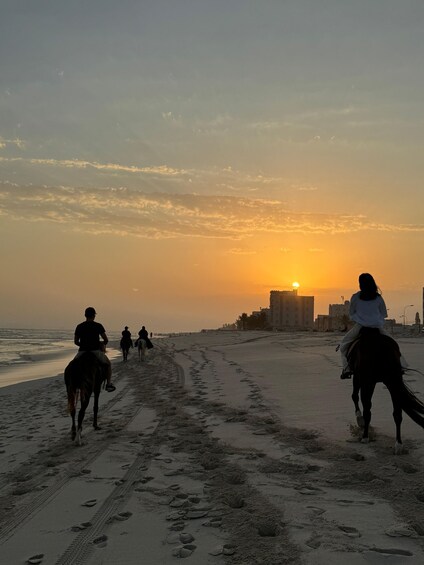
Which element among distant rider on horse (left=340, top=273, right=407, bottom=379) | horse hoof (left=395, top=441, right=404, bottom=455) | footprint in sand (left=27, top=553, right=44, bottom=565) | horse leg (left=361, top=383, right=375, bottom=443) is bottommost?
footprint in sand (left=27, top=553, right=44, bottom=565)

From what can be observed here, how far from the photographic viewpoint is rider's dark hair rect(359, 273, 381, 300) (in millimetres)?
8523

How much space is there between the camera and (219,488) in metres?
5.89

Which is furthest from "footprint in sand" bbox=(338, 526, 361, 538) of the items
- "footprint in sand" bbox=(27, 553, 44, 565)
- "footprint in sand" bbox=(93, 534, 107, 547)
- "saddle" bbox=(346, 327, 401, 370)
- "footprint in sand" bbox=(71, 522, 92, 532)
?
"saddle" bbox=(346, 327, 401, 370)

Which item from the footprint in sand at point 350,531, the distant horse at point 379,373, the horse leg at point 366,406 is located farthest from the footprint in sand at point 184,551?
the horse leg at point 366,406

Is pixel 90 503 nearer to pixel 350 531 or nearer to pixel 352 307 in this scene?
pixel 350 531

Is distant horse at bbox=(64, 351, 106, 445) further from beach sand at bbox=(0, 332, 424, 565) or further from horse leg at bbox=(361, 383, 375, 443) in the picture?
horse leg at bbox=(361, 383, 375, 443)

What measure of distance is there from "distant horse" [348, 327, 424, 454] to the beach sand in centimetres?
49

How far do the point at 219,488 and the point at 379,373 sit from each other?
334 cm

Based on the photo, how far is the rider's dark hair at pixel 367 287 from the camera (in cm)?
852

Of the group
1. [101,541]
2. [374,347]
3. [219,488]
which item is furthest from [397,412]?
[101,541]

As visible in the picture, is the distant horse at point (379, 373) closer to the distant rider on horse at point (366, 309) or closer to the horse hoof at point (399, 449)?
the distant rider on horse at point (366, 309)

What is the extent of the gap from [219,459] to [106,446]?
99.8 inches

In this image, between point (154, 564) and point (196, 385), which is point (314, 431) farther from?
point (196, 385)

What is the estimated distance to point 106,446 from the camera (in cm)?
881
